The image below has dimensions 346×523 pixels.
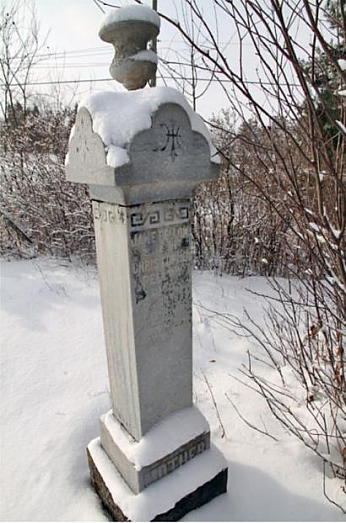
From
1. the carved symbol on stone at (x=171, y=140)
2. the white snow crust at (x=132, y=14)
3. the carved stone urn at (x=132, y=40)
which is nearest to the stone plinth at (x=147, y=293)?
the carved symbol on stone at (x=171, y=140)

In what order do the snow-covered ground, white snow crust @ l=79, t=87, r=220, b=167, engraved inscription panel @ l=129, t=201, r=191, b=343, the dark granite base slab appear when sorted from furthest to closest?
the snow-covered ground, the dark granite base slab, engraved inscription panel @ l=129, t=201, r=191, b=343, white snow crust @ l=79, t=87, r=220, b=167

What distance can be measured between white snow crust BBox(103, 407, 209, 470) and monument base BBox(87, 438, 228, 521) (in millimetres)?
133

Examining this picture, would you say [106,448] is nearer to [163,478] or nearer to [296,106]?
[163,478]

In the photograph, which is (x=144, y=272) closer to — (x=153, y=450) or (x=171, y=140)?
(x=171, y=140)

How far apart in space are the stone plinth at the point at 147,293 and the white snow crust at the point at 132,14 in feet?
0.81

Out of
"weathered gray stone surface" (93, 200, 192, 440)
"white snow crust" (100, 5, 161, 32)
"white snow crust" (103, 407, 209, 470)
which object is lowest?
"white snow crust" (103, 407, 209, 470)

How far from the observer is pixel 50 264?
198 inches

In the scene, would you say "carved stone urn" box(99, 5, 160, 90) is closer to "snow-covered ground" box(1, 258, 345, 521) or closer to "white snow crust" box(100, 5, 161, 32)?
"white snow crust" box(100, 5, 161, 32)

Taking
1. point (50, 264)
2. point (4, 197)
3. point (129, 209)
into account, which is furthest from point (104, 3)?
point (4, 197)

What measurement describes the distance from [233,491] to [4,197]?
553 cm

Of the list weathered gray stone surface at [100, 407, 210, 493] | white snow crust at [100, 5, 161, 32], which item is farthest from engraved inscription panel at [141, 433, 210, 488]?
white snow crust at [100, 5, 161, 32]

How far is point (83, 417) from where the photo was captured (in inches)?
87.0

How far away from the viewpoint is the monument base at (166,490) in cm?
139

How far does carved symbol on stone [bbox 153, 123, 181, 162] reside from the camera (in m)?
1.16
